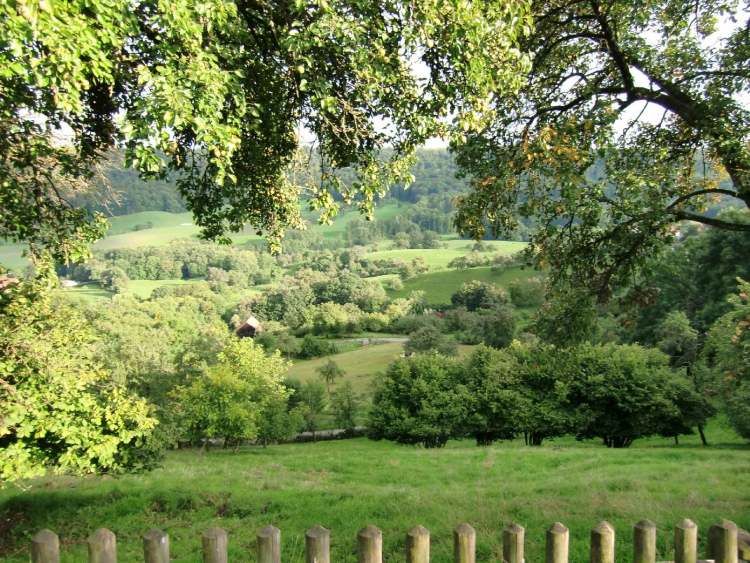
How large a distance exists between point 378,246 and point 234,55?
18900 centimetres

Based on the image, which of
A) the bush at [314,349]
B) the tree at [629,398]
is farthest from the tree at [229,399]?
the bush at [314,349]

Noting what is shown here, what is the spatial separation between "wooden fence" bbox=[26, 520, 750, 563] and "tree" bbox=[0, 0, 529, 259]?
10.1ft

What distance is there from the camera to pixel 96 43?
4.22m

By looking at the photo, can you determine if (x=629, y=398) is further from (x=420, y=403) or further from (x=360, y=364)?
(x=360, y=364)

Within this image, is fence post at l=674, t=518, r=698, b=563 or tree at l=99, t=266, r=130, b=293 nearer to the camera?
fence post at l=674, t=518, r=698, b=563

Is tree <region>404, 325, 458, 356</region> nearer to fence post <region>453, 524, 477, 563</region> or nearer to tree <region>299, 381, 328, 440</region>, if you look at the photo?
tree <region>299, 381, 328, 440</region>

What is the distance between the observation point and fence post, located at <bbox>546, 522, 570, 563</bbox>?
384cm

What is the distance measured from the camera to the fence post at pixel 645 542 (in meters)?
3.91

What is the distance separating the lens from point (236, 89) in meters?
5.32

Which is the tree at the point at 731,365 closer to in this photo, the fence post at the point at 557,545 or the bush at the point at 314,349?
the fence post at the point at 557,545

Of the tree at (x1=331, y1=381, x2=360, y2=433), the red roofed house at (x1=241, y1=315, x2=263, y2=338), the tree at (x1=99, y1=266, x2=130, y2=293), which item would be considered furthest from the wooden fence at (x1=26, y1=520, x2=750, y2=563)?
the tree at (x1=99, y1=266, x2=130, y2=293)

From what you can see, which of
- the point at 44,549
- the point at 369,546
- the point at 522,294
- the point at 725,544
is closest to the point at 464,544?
the point at 369,546

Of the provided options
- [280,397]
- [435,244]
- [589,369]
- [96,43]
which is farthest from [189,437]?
[435,244]

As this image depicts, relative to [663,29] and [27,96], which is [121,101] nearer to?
[27,96]
